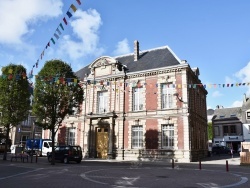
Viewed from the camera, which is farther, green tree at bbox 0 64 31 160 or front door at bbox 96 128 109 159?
front door at bbox 96 128 109 159

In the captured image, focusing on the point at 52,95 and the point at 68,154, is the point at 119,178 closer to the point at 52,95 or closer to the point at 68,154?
the point at 68,154

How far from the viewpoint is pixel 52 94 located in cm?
1836

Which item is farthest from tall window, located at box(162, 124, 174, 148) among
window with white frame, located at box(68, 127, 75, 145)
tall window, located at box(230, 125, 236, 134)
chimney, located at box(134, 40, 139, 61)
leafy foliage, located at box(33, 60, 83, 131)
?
tall window, located at box(230, 125, 236, 134)

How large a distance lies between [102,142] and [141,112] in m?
5.17

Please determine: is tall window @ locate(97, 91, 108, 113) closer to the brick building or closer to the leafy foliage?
the brick building

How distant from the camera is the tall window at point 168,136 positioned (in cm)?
2120

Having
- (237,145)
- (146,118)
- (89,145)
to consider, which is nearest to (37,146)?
(89,145)

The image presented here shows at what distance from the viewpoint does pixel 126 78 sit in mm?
24359

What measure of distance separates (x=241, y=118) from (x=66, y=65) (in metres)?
35.3

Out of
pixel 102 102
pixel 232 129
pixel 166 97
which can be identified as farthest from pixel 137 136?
pixel 232 129

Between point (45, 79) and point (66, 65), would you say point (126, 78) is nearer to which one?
point (66, 65)

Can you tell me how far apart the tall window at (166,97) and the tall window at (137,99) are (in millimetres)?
2222

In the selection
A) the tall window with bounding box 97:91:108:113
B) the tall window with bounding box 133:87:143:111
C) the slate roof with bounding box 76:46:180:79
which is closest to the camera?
the slate roof with bounding box 76:46:180:79

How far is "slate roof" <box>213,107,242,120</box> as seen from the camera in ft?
148
